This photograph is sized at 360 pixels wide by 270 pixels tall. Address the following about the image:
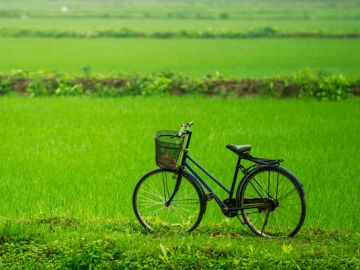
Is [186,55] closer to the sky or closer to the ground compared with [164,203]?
closer to the sky

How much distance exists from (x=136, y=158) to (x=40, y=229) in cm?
333

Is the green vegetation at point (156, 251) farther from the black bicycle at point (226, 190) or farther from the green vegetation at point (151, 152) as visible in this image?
the black bicycle at point (226, 190)

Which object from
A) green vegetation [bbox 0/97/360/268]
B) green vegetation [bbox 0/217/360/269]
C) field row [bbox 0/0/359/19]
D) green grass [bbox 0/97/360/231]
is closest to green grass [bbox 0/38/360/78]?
green grass [bbox 0/97/360/231]

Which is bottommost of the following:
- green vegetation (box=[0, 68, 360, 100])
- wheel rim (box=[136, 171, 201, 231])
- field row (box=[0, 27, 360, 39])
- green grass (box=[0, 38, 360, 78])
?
wheel rim (box=[136, 171, 201, 231])

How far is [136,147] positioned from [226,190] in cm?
380

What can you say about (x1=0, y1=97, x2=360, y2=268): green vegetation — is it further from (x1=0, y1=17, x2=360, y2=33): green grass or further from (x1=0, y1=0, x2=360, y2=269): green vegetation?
(x1=0, y1=17, x2=360, y2=33): green grass

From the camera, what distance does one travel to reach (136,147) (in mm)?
9656

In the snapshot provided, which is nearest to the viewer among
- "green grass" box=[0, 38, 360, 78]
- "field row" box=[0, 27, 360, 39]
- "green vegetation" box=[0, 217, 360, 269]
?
"green vegetation" box=[0, 217, 360, 269]

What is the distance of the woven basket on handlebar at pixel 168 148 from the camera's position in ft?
18.9

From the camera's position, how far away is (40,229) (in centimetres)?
573

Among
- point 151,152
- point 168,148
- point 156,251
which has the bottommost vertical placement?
point 156,251

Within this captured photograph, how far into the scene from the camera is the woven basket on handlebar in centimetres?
575

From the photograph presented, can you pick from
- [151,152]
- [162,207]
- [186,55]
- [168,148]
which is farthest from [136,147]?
[186,55]

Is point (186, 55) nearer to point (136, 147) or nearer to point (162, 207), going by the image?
point (136, 147)
